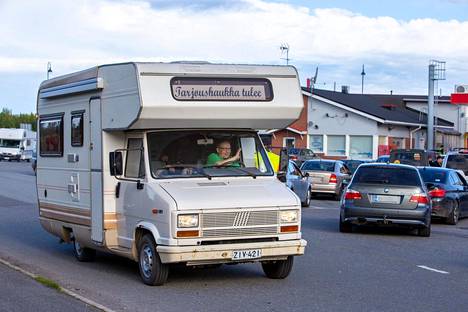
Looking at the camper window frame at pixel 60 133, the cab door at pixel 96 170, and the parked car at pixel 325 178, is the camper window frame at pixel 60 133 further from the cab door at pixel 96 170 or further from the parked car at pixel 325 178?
the parked car at pixel 325 178

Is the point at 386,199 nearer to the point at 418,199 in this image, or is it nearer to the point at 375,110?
the point at 418,199

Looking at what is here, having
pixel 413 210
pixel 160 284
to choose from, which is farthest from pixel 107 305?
pixel 413 210

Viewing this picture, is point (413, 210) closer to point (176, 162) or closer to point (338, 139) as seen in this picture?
point (176, 162)

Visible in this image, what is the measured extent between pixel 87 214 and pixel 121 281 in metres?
1.51

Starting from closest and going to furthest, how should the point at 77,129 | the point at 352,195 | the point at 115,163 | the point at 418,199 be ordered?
the point at 115,163 < the point at 77,129 < the point at 418,199 < the point at 352,195

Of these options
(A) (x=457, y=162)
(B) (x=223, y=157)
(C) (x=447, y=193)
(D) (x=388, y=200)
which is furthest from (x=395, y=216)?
(A) (x=457, y=162)

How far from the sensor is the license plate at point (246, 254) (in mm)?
10414

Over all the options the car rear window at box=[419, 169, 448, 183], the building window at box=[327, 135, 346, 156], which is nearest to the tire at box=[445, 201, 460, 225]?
the car rear window at box=[419, 169, 448, 183]

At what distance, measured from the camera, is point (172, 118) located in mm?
10883

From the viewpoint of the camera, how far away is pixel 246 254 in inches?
412

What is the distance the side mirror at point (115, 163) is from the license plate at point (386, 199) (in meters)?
7.34

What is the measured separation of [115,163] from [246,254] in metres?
2.33

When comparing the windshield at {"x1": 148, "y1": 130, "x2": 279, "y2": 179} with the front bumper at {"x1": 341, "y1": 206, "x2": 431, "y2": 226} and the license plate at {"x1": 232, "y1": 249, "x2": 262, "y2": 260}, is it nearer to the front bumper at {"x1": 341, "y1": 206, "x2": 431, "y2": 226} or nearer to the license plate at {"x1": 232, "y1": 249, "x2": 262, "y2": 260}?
the license plate at {"x1": 232, "y1": 249, "x2": 262, "y2": 260}

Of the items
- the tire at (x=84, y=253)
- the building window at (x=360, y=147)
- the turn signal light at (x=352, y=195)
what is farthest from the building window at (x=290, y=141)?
the tire at (x=84, y=253)
